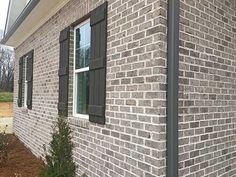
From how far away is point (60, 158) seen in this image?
16.3 feet

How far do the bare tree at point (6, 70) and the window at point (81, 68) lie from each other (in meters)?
43.1

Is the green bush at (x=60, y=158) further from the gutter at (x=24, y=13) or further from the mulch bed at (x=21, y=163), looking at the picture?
the gutter at (x=24, y=13)

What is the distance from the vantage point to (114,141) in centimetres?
428

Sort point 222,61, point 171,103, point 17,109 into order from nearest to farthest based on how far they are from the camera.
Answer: point 171,103 → point 222,61 → point 17,109

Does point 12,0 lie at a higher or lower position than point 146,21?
higher

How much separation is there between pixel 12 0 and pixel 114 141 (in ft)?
39.6

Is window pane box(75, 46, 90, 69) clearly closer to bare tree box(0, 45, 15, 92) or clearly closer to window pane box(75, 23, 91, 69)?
window pane box(75, 23, 91, 69)

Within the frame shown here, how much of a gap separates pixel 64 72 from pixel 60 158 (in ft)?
6.66

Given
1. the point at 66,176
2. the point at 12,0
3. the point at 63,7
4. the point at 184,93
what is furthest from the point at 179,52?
the point at 12,0

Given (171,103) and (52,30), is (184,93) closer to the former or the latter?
(171,103)

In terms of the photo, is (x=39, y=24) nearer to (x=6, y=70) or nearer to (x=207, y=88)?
(x=207, y=88)

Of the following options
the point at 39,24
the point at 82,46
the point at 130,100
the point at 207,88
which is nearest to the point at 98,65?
the point at 130,100

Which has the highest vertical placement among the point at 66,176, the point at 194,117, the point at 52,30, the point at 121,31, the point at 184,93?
the point at 52,30

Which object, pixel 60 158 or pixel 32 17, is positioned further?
pixel 32 17
